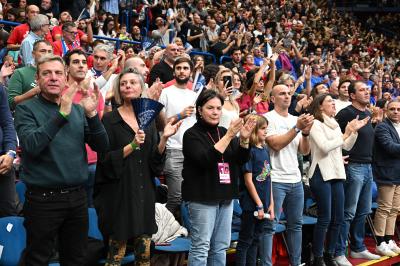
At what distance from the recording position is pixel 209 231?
184 inches

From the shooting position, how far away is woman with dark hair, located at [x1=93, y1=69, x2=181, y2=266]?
4277 millimetres

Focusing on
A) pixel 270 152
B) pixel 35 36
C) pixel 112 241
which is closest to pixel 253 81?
pixel 270 152

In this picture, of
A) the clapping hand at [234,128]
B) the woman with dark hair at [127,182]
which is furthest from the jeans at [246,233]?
the woman with dark hair at [127,182]

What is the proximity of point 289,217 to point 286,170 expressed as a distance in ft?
1.45

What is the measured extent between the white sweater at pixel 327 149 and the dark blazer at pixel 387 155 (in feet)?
3.47

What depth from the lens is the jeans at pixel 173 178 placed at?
5.77 meters

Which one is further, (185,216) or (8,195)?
(185,216)

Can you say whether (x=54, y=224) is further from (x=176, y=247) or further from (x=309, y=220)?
(x=309, y=220)

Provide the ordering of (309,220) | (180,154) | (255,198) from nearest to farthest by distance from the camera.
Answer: (255,198), (180,154), (309,220)

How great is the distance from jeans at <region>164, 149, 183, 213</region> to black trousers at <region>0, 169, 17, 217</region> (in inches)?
65.5

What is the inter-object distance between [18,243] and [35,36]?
3.27 meters

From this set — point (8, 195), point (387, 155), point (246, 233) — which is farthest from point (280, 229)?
point (8, 195)

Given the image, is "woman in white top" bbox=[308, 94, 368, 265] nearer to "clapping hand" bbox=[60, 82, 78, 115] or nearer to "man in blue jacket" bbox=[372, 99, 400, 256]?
"man in blue jacket" bbox=[372, 99, 400, 256]

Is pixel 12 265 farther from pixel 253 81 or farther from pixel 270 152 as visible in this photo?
pixel 253 81
